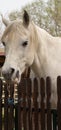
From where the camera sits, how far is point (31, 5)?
3769 centimetres

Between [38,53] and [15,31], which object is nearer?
[15,31]

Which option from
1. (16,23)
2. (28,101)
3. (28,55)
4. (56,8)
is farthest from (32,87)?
(56,8)

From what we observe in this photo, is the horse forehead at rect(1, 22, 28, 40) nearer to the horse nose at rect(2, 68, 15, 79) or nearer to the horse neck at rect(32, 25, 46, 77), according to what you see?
the horse neck at rect(32, 25, 46, 77)

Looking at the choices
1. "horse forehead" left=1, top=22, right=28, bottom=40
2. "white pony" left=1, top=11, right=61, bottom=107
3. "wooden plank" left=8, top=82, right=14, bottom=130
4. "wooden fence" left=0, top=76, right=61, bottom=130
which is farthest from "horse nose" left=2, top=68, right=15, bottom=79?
"wooden plank" left=8, top=82, right=14, bottom=130

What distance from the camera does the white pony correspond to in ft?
14.1

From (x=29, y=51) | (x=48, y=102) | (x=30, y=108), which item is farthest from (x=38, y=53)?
(x=30, y=108)

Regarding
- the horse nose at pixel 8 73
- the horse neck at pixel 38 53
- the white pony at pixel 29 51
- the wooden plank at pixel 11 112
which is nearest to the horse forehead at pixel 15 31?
the white pony at pixel 29 51

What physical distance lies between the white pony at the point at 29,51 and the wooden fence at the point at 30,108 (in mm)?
141

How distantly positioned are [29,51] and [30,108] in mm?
909

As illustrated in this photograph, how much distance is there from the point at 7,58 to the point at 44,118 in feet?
3.48

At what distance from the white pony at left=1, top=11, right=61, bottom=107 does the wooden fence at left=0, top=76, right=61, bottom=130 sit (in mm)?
141

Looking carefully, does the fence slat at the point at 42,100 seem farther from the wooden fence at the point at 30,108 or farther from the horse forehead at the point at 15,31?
the horse forehead at the point at 15,31

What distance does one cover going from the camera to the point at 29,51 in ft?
14.9

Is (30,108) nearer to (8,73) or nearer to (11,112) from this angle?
(11,112)
